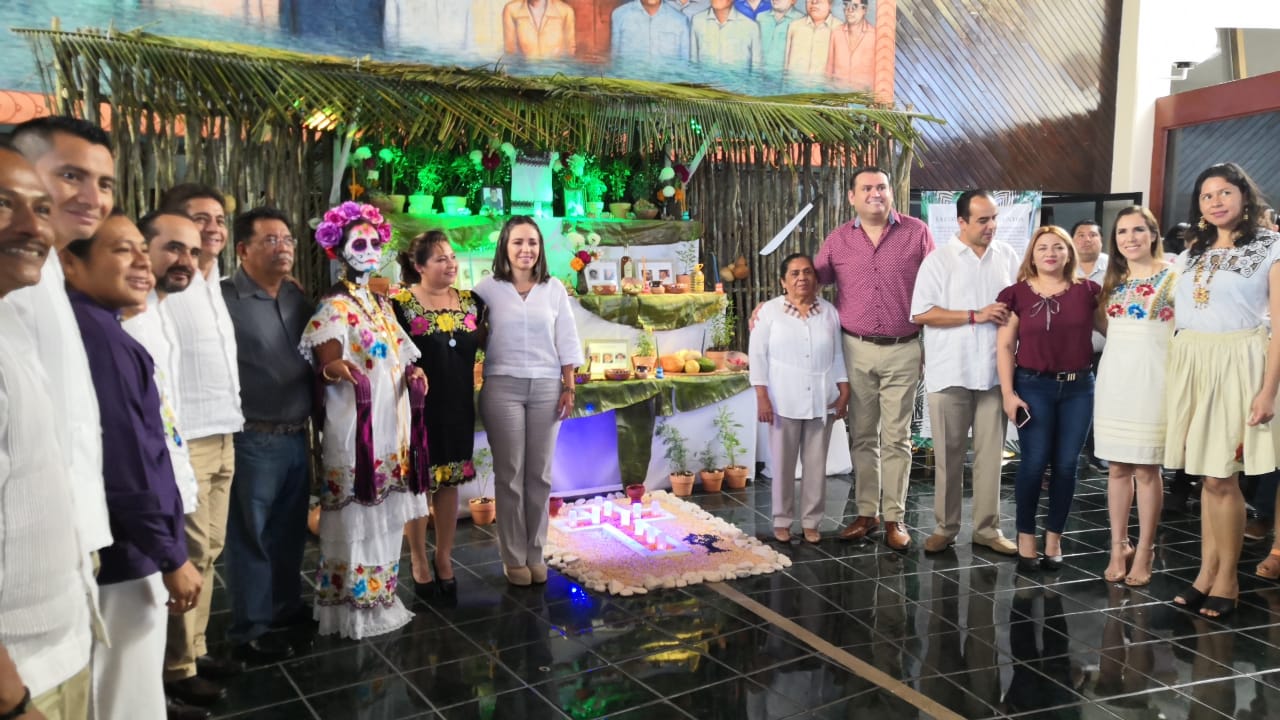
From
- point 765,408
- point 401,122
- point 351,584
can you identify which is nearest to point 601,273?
point 401,122

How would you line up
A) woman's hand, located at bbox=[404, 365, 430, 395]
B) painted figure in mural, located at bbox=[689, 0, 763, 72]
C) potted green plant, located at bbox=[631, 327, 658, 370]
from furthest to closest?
painted figure in mural, located at bbox=[689, 0, 763, 72], potted green plant, located at bbox=[631, 327, 658, 370], woman's hand, located at bbox=[404, 365, 430, 395]

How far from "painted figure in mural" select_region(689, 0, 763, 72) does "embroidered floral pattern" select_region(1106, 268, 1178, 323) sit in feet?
16.0

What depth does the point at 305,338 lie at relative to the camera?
372 cm

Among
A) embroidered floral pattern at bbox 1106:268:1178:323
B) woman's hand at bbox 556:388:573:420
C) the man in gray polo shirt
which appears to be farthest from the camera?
woman's hand at bbox 556:388:573:420

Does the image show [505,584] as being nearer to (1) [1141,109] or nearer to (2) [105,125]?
(2) [105,125]

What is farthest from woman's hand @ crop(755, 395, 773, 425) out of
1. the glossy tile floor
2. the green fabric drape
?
the green fabric drape

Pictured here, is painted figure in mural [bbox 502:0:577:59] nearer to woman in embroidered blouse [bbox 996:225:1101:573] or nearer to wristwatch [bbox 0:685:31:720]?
woman in embroidered blouse [bbox 996:225:1101:573]

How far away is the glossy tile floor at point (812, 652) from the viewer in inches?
130

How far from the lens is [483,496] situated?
5906mm

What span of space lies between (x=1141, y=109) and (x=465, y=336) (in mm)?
8479

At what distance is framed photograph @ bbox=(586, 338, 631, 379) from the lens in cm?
664

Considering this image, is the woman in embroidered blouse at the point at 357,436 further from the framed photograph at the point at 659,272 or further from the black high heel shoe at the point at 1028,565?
the framed photograph at the point at 659,272

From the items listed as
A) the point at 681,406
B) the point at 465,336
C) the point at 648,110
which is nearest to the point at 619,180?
the point at 648,110

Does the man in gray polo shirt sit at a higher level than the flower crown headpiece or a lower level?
lower
